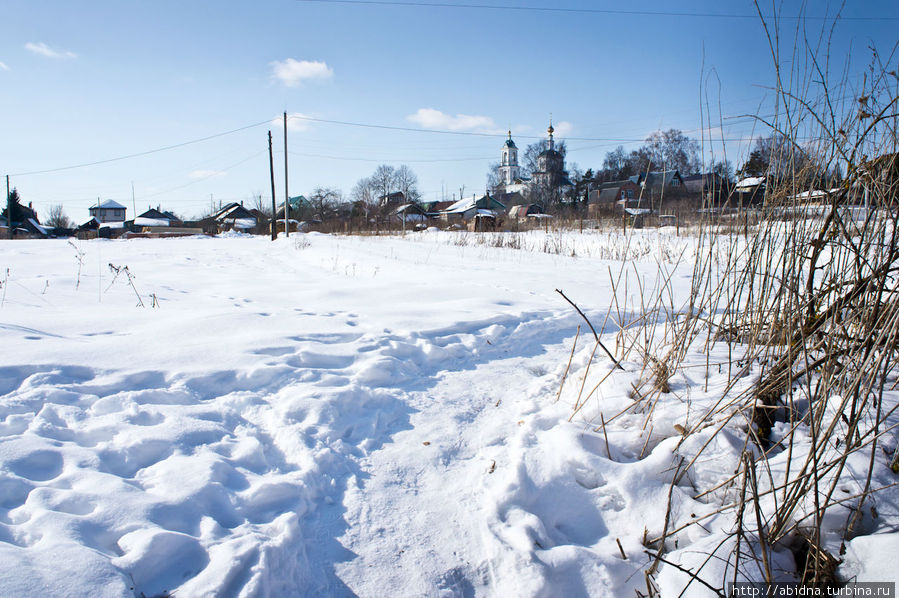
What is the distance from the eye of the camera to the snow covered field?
3.94ft

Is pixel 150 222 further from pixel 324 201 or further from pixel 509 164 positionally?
pixel 509 164

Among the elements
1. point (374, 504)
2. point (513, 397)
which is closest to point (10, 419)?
point (374, 504)

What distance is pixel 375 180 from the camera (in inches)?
2421

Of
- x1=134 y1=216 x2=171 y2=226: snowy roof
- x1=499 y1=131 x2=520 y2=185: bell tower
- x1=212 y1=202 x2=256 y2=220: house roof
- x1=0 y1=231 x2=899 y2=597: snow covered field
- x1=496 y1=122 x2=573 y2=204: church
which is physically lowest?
x1=0 y1=231 x2=899 y2=597: snow covered field

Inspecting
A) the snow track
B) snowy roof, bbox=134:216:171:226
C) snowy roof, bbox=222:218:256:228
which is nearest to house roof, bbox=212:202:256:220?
snowy roof, bbox=222:218:256:228

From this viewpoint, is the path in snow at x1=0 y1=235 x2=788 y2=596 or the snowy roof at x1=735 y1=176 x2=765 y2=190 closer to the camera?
the path in snow at x1=0 y1=235 x2=788 y2=596

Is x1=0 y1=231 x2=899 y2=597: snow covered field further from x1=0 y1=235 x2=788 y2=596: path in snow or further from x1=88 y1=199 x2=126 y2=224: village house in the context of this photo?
x1=88 y1=199 x2=126 y2=224: village house

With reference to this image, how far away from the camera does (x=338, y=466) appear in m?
1.72

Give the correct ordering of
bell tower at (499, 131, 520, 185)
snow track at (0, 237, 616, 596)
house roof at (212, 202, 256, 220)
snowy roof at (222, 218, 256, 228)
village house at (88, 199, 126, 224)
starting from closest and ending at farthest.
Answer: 1. snow track at (0, 237, 616, 596)
2. snowy roof at (222, 218, 256, 228)
3. house roof at (212, 202, 256, 220)
4. village house at (88, 199, 126, 224)
5. bell tower at (499, 131, 520, 185)

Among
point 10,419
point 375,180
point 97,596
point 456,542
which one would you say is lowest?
point 456,542

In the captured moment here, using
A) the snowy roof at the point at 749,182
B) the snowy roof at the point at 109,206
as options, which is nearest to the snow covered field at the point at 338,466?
the snowy roof at the point at 749,182

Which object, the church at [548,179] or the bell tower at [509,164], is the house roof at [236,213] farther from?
the bell tower at [509,164]

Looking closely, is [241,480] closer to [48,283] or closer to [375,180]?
[48,283]

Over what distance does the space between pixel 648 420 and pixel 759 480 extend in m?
0.43
